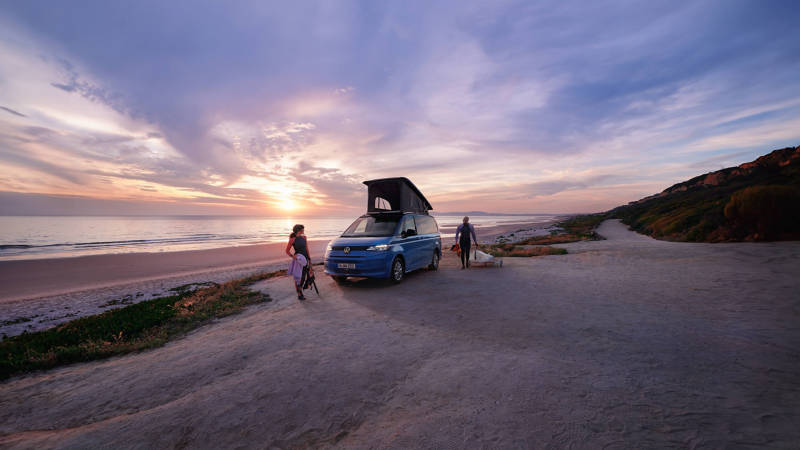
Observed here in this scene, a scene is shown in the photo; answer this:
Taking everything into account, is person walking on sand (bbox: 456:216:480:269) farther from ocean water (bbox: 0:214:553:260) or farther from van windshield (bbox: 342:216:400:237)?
ocean water (bbox: 0:214:553:260)

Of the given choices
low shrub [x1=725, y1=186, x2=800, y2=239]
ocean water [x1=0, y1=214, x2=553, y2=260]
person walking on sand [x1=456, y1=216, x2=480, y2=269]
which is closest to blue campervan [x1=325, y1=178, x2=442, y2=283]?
person walking on sand [x1=456, y1=216, x2=480, y2=269]

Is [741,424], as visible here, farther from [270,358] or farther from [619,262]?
[619,262]

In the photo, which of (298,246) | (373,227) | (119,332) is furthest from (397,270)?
(119,332)

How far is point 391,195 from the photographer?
1277cm

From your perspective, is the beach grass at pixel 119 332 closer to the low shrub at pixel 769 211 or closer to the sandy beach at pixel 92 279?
the sandy beach at pixel 92 279

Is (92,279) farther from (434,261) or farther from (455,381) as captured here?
(455,381)

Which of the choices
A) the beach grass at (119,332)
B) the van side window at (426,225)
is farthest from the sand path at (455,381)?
the van side window at (426,225)

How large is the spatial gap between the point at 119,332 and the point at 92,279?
14082mm

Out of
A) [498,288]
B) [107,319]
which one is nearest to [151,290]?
[107,319]

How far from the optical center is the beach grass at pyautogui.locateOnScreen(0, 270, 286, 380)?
Answer: 5.27 metres

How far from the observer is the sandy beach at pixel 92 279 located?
32.7 feet

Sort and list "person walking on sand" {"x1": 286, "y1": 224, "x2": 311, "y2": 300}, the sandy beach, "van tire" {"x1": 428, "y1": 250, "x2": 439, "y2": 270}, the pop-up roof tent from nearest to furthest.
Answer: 1. "person walking on sand" {"x1": 286, "y1": 224, "x2": 311, "y2": 300}
2. the sandy beach
3. "van tire" {"x1": 428, "y1": 250, "x2": 439, "y2": 270}
4. the pop-up roof tent

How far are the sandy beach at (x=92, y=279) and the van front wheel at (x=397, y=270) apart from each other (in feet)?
29.6

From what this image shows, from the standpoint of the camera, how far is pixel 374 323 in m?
6.05
